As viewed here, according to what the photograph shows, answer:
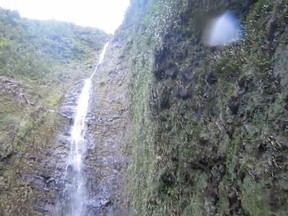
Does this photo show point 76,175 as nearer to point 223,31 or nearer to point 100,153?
point 100,153

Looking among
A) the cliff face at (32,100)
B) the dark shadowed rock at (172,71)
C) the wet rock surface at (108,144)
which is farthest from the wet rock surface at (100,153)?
the dark shadowed rock at (172,71)

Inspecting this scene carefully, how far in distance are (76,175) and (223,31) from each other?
20.6 feet

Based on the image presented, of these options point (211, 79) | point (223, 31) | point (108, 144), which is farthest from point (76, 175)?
point (223, 31)

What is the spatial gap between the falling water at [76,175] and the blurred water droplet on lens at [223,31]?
5593mm

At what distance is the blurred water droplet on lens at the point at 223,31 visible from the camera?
4.91m

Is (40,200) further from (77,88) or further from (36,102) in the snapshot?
(77,88)

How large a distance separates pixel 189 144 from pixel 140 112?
426 centimetres

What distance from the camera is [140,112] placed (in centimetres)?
985

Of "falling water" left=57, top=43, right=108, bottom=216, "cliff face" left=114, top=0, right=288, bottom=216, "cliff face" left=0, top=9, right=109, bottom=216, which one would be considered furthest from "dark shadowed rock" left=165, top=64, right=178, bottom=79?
"cliff face" left=0, top=9, right=109, bottom=216

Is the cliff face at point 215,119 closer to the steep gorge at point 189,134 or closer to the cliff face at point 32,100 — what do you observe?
the steep gorge at point 189,134

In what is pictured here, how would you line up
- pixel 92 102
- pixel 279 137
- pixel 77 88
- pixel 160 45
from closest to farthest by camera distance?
pixel 279 137, pixel 160 45, pixel 92 102, pixel 77 88

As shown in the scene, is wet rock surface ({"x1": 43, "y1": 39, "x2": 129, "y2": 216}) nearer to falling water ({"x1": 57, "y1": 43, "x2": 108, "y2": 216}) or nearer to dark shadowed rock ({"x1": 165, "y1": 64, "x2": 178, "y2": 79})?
falling water ({"x1": 57, "y1": 43, "x2": 108, "y2": 216})

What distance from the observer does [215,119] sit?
493 cm

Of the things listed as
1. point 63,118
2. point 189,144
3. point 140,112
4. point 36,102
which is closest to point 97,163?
point 140,112
